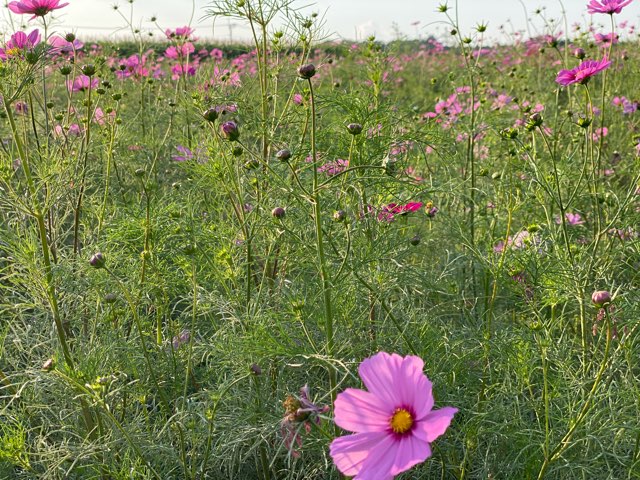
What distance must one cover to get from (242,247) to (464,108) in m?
1.92

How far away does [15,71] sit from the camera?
48.4 inches

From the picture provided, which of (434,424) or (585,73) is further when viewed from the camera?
(585,73)

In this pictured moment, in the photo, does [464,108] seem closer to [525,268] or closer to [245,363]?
[525,268]

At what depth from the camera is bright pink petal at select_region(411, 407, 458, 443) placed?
2.10 ft

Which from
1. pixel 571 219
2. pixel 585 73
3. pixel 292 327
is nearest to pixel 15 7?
pixel 292 327

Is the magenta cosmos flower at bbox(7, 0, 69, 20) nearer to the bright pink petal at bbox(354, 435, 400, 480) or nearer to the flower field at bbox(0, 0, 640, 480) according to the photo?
the flower field at bbox(0, 0, 640, 480)

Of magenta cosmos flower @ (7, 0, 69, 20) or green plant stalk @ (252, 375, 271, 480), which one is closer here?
green plant stalk @ (252, 375, 271, 480)

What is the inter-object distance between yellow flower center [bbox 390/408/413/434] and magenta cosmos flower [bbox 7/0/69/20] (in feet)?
4.15

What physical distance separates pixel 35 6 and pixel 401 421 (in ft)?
4.30

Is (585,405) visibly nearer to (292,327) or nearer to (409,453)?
(409,453)

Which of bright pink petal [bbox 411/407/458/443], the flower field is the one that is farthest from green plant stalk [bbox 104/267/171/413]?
bright pink petal [bbox 411/407/458/443]

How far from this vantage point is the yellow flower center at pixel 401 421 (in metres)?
0.71

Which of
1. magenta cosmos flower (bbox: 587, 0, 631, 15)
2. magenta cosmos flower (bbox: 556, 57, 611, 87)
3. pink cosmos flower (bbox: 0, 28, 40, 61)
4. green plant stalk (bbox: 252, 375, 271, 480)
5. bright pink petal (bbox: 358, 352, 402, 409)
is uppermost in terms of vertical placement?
magenta cosmos flower (bbox: 587, 0, 631, 15)

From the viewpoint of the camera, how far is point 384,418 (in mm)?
731
